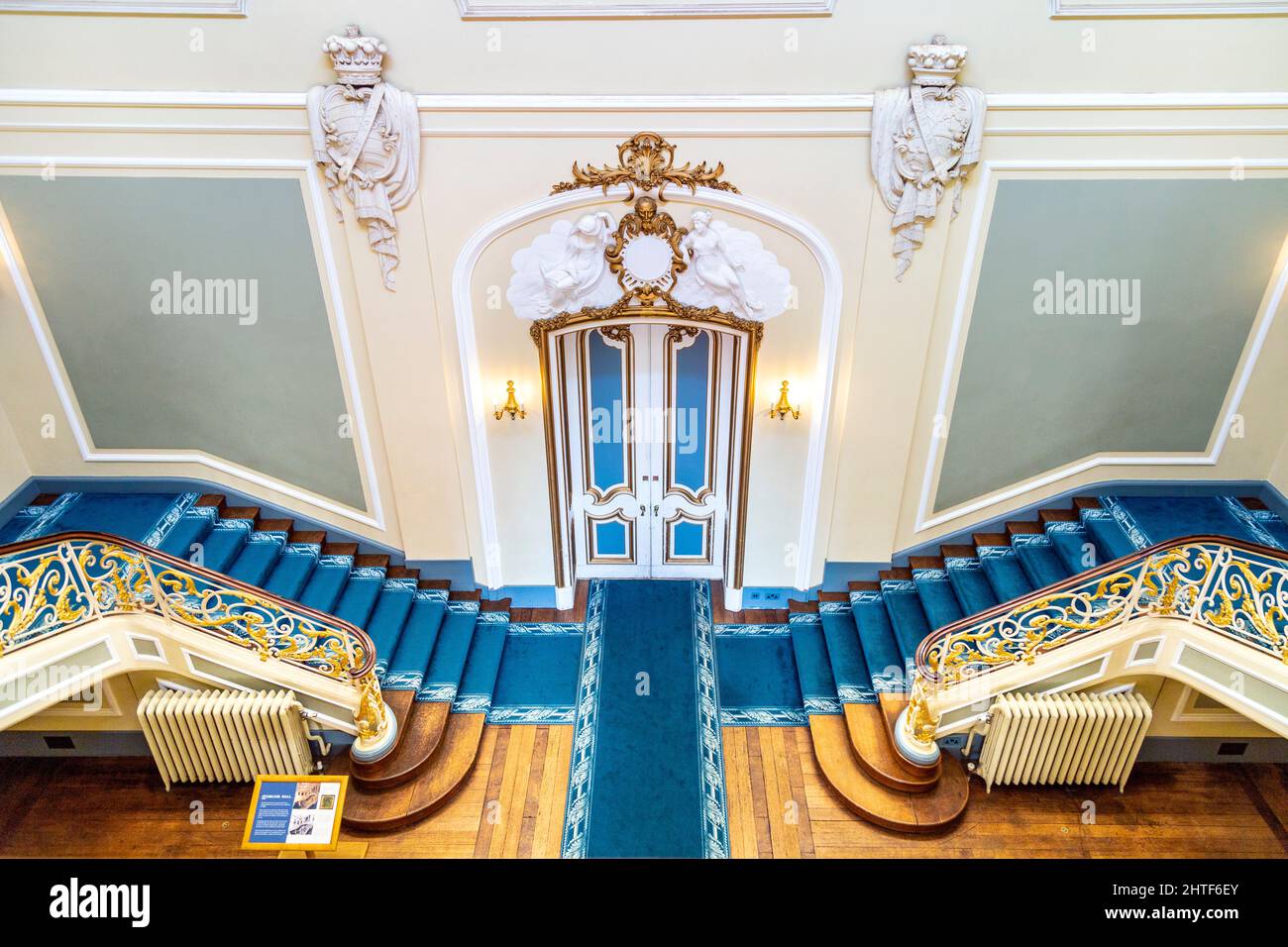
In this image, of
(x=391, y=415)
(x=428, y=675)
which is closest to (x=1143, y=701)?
(x=428, y=675)

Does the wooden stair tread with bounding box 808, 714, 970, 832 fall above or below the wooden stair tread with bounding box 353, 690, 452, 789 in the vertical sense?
below

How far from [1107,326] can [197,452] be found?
7508mm

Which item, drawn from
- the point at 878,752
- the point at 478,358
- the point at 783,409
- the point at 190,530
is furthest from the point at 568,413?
the point at 878,752

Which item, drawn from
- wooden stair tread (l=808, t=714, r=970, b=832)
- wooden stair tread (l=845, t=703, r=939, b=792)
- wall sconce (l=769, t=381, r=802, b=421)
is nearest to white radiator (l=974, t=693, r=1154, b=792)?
wooden stair tread (l=808, t=714, r=970, b=832)

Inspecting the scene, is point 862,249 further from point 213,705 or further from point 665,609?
point 213,705

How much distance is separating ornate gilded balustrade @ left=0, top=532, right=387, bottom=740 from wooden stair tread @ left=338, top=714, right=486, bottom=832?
466 millimetres

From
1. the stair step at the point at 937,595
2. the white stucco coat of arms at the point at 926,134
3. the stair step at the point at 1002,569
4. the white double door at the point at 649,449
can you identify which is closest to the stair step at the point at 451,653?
the white double door at the point at 649,449

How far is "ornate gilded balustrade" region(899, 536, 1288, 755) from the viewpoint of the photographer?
16.3 feet

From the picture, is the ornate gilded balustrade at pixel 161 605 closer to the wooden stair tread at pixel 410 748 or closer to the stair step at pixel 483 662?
the wooden stair tread at pixel 410 748

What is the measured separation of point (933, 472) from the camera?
689 centimetres

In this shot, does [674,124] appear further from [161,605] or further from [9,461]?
[9,461]

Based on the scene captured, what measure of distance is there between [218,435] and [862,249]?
17.9 feet

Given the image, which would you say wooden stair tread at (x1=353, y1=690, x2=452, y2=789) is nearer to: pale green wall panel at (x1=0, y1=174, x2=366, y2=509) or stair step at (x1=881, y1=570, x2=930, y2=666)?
pale green wall panel at (x1=0, y1=174, x2=366, y2=509)
